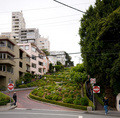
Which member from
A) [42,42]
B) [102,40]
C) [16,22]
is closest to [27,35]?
[16,22]

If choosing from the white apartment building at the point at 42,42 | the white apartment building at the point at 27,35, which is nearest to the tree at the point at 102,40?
the white apartment building at the point at 27,35

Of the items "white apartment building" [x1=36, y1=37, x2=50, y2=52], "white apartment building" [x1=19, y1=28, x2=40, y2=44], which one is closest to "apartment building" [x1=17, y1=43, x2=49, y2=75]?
"white apartment building" [x1=19, y1=28, x2=40, y2=44]

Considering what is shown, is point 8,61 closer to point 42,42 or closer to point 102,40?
point 102,40

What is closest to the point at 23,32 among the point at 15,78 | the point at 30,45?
the point at 30,45

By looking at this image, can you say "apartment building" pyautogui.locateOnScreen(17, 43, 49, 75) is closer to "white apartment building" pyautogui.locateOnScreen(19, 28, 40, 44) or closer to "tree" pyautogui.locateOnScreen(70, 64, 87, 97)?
"tree" pyautogui.locateOnScreen(70, 64, 87, 97)

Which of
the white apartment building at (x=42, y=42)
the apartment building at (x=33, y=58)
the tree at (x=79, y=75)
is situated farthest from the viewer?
the white apartment building at (x=42, y=42)

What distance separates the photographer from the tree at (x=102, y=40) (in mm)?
19341

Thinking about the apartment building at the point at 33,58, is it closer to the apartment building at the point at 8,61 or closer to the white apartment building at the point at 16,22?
the apartment building at the point at 8,61

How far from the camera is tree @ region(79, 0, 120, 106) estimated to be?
19341mm

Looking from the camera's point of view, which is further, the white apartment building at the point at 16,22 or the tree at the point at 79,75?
the white apartment building at the point at 16,22

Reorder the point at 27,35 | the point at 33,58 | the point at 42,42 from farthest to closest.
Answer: the point at 42,42, the point at 27,35, the point at 33,58

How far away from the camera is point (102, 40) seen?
20.5 m

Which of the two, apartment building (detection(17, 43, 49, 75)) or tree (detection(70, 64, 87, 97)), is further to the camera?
apartment building (detection(17, 43, 49, 75))

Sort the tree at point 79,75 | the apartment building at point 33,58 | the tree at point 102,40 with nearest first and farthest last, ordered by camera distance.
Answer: the tree at point 102,40 < the tree at point 79,75 < the apartment building at point 33,58
